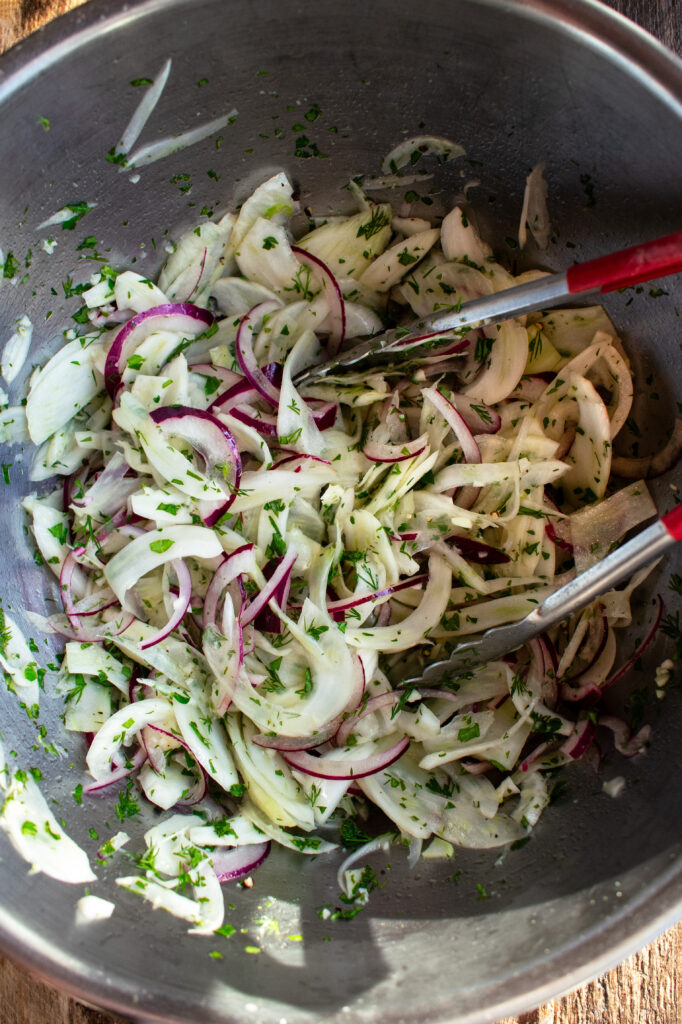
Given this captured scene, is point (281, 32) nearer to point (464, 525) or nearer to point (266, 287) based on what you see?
point (266, 287)

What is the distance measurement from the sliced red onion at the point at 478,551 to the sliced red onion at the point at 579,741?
1.09 ft

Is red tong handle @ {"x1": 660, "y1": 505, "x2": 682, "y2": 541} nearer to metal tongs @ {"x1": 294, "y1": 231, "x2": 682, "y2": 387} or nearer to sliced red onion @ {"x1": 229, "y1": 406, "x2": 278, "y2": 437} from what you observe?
metal tongs @ {"x1": 294, "y1": 231, "x2": 682, "y2": 387}

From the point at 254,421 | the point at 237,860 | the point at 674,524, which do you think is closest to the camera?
the point at 674,524

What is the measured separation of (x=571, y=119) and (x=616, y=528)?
732mm

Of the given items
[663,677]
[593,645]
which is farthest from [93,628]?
[663,677]

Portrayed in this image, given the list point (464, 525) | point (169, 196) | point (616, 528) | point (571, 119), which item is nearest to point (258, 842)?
point (464, 525)

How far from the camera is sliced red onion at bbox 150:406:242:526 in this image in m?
1.41

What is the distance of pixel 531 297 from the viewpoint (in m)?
1.31

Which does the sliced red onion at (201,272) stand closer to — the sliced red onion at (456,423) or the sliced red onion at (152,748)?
the sliced red onion at (456,423)

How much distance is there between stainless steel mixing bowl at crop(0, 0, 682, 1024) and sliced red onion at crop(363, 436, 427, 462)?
0.43 m

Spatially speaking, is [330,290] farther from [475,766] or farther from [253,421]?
[475,766]

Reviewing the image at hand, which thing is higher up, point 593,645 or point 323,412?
point 323,412

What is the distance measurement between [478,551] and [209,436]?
56cm

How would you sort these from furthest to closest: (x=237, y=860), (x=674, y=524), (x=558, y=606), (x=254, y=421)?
(x=254, y=421), (x=237, y=860), (x=558, y=606), (x=674, y=524)
